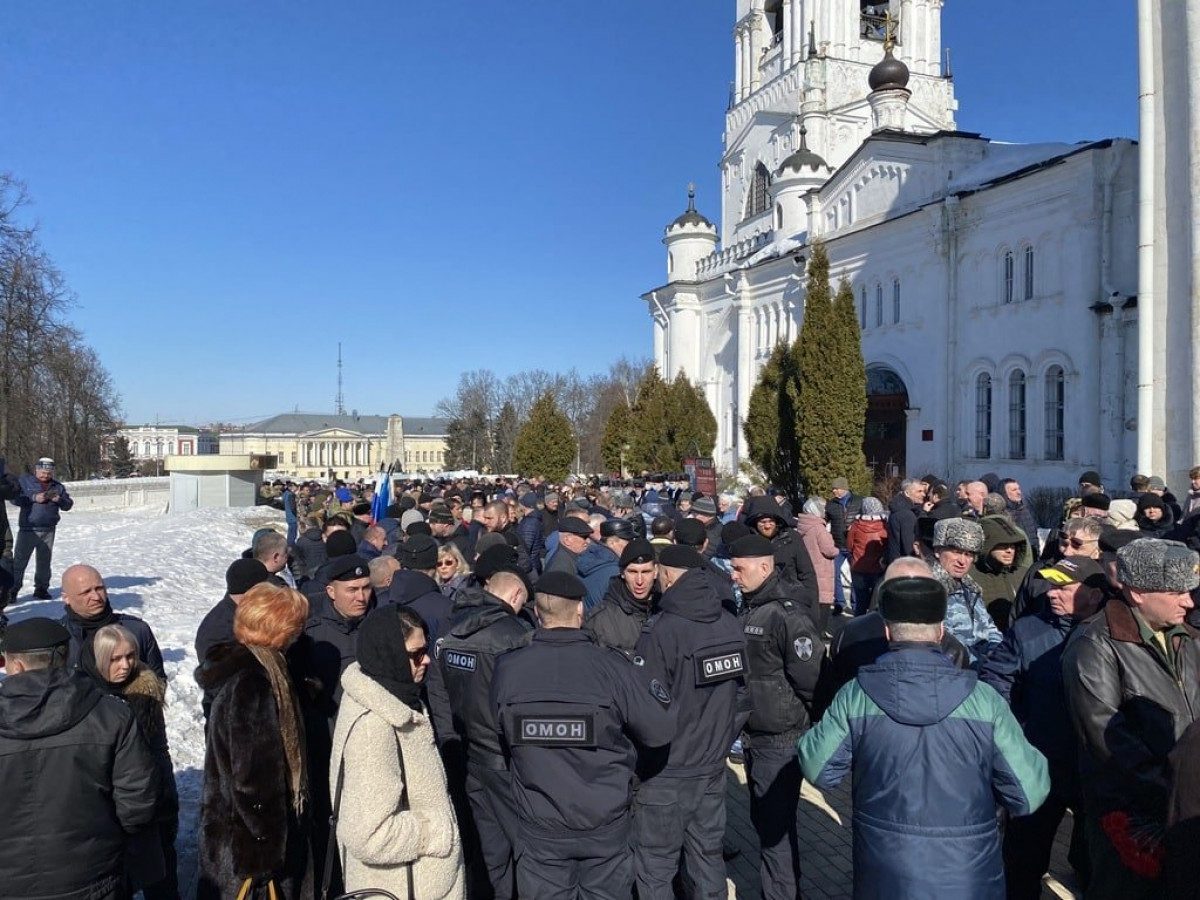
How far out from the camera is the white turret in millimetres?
42062

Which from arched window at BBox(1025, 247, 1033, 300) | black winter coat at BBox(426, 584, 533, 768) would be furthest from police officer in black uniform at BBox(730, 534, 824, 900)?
arched window at BBox(1025, 247, 1033, 300)

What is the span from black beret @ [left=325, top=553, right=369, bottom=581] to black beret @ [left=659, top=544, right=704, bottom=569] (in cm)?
168

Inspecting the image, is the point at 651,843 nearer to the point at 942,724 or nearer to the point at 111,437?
the point at 942,724

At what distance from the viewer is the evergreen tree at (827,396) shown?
23547mm

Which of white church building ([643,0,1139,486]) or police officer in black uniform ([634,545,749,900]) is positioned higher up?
white church building ([643,0,1139,486])

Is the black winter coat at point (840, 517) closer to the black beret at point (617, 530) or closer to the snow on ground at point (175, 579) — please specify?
the black beret at point (617, 530)

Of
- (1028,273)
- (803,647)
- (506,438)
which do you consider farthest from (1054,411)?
(506,438)

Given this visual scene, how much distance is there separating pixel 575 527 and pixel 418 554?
1852 millimetres

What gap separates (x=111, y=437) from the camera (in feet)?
185

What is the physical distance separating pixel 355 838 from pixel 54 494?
961 centimetres

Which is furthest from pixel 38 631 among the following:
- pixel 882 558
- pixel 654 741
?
pixel 882 558

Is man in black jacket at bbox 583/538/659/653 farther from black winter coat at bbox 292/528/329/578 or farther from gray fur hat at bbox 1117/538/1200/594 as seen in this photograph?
black winter coat at bbox 292/528/329/578

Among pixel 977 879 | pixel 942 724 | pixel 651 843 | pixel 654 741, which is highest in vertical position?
pixel 942 724

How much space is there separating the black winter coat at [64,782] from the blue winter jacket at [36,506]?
8.84 metres
